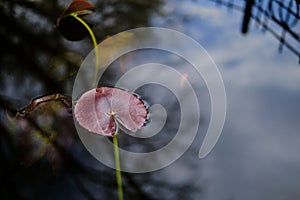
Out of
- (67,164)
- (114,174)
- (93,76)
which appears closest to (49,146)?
(67,164)

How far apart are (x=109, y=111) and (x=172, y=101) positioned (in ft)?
0.73

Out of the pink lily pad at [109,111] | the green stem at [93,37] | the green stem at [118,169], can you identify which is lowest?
the green stem at [118,169]

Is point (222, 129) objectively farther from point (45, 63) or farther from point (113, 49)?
point (45, 63)

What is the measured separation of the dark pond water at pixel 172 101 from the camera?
0.86 metres

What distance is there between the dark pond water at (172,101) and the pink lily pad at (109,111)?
4cm

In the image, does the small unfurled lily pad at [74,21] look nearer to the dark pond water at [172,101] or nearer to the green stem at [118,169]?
the dark pond water at [172,101]

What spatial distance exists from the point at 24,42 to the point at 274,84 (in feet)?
3.21

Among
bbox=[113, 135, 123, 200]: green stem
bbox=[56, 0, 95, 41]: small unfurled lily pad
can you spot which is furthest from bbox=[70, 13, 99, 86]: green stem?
bbox=[113, 135, 123, 200]: green stem

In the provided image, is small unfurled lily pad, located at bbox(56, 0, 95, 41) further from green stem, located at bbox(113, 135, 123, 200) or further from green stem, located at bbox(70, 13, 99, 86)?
green stem, located at bbox(113, 135, 123, 200)

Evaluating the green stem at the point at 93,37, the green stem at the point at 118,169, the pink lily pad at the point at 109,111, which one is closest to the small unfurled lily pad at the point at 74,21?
the green stem at the point at 93,37

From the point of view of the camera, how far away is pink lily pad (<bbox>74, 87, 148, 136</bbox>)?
37.8 inches

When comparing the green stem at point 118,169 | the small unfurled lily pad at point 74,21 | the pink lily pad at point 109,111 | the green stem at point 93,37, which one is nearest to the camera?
the green stem at point 118,169

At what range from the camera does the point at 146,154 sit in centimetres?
94

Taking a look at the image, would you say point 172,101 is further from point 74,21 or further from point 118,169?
point 74,21
